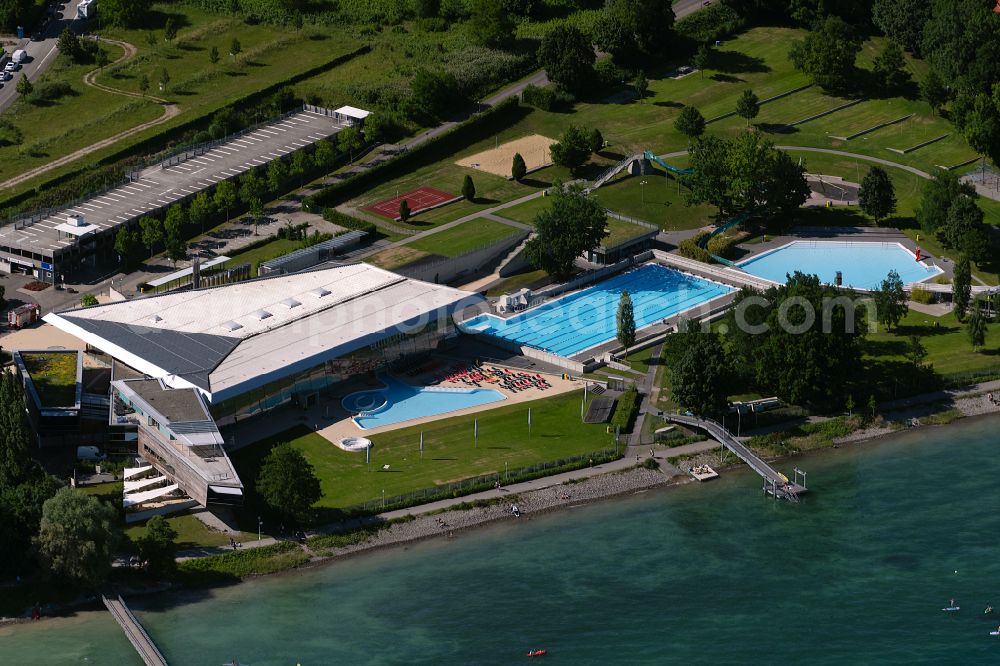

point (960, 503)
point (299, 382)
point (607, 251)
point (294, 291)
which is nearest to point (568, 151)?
point (607, 251)

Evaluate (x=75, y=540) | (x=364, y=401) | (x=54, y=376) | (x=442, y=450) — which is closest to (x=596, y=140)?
(x=364, y=401)

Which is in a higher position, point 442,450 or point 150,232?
point 150,232

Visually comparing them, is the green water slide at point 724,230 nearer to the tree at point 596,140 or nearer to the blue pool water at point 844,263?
the blue pool water at point 844,263

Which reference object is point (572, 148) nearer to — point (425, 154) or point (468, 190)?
point (468, 190)

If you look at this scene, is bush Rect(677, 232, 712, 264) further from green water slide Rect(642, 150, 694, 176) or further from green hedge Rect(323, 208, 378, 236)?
green hedge Rect(323, 208, 378, 236)

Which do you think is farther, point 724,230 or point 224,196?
point 724,230

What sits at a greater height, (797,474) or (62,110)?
(62,110)

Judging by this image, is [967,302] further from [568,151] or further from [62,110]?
[62,110]

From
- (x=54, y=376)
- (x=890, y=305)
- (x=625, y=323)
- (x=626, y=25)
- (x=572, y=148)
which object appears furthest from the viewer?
(x=626, y=25)
